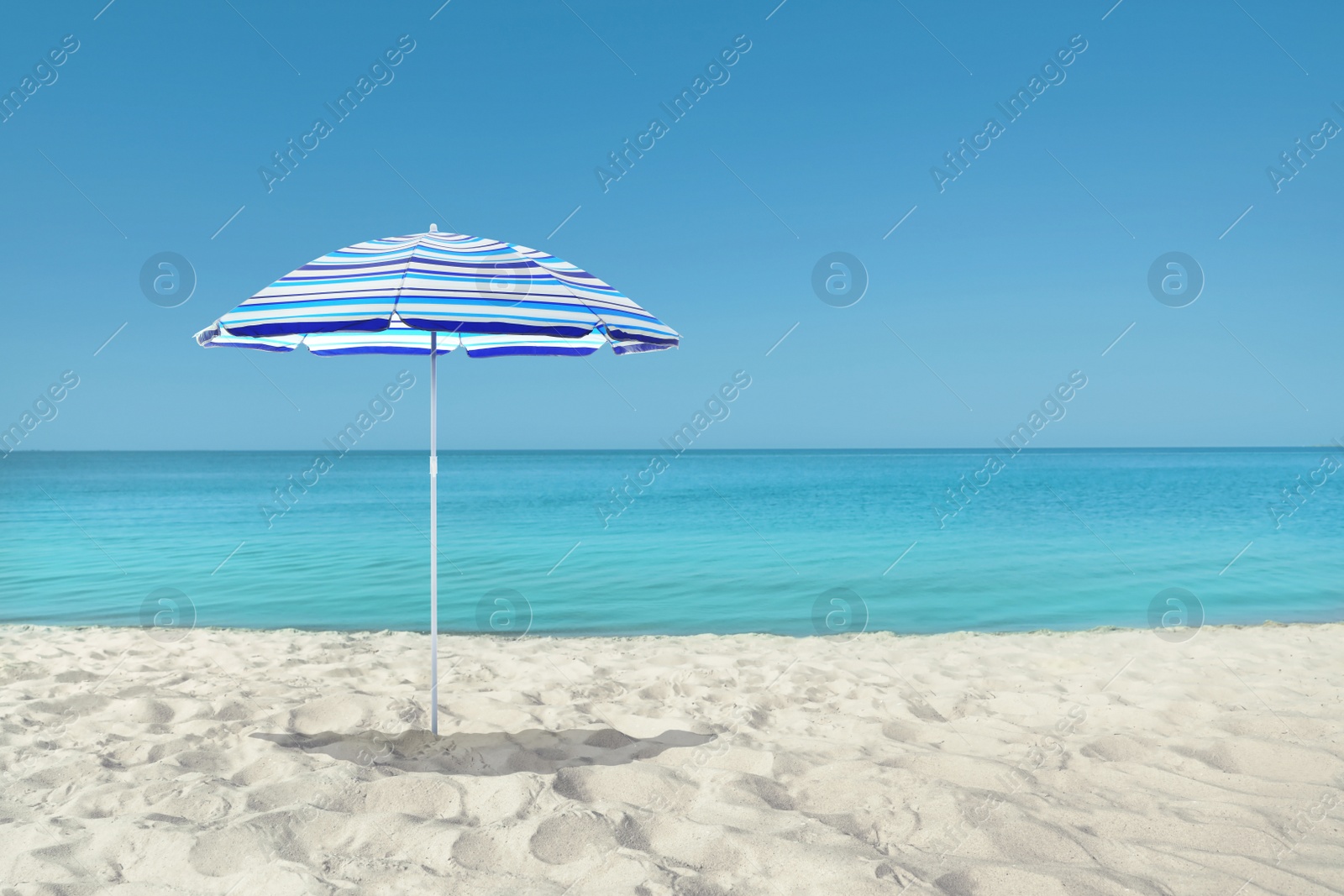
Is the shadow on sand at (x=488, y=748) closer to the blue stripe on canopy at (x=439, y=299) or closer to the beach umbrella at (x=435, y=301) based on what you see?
the beach umbrella at (x=435, y=301)

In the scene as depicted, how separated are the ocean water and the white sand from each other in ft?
9.62

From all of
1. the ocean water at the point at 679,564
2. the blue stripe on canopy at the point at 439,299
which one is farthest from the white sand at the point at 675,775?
the ocean water at the point at 679,564

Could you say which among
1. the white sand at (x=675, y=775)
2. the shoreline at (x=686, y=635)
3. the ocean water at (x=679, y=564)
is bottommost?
the white sand at (x=675, y=775)

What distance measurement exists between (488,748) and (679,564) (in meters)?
8.61

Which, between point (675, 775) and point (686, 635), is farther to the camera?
point (686, 635)

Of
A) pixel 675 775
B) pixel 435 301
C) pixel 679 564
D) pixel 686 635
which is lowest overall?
pixel 675 775

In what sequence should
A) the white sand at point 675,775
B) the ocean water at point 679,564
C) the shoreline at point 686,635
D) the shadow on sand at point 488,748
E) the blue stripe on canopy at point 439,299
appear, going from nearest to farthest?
the white sand at point 675,775 → the blue stripe on canopy at point 439,299 → the shadow on sand at point 488,748 → the shoreline at point 686,635 → the ocean water at point 679,564

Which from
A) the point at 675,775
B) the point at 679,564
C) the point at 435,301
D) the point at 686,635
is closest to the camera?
the point at 435,301

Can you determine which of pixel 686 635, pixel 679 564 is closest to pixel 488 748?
pixel 686 635

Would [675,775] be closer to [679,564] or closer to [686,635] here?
[686,635]

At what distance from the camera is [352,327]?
331 cm

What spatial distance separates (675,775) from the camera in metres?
3.73

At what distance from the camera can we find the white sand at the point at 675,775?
2834mm

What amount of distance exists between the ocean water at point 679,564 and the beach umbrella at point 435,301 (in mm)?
5091
